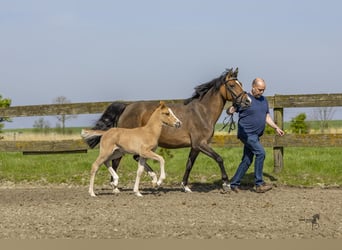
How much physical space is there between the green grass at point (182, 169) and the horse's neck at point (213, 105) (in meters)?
2.07

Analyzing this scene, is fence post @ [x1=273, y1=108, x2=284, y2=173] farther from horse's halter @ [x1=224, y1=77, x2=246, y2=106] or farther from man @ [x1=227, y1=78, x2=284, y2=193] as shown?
horse's halter @ [x1=224, y1=77, x2=246, y2=106]

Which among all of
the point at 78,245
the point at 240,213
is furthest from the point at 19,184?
the point at 78,245

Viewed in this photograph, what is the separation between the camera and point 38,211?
9453 millimetres

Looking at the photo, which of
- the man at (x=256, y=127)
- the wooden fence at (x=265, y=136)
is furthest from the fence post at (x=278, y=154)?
the man at (x=256, y=127)

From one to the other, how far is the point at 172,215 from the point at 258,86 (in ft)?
13.4

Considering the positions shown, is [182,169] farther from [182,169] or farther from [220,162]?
[220,162]

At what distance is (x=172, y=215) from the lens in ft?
28.7

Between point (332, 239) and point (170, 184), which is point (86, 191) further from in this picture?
point (332, 239)

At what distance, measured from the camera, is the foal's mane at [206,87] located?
1261 cm

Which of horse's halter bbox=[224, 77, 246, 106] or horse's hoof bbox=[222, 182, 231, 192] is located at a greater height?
horse's halter bbox=[224, 77, 246, 106]

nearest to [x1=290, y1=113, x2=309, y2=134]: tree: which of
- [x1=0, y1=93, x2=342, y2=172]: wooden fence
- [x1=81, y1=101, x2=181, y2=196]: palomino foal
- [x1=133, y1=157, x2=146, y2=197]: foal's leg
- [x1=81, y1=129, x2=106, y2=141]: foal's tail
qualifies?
[x1=0, y1=93, x2=342, y2=172]: wooden fence

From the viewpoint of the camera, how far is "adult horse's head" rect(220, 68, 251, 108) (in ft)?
39.3

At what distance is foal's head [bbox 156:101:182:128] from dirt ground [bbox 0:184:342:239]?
1.29 metres

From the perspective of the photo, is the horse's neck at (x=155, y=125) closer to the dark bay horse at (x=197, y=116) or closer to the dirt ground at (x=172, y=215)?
the dark bay horse at (x=197, y=116)
